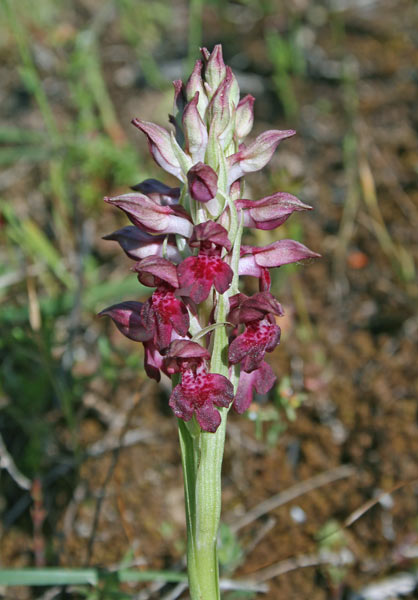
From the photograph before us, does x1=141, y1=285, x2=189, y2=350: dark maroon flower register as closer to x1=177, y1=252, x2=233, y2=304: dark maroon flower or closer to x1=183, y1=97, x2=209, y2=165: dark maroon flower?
x1=177, y1=252, x2=233, y2=304: dark maroon flower

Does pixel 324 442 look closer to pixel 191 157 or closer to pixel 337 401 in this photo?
pixel 337 401

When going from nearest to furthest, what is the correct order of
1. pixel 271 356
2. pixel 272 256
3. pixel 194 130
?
1. pixel 194 130
2. pixel 272 256
3. pixel 271 356

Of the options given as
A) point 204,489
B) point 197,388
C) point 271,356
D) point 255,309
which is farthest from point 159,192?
point 271,356

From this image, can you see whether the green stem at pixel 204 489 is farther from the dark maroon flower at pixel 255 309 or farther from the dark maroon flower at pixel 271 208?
the dark maroon flower at pixel 271 208

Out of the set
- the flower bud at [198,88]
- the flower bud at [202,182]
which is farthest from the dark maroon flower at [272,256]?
the flower bud at [198,88]

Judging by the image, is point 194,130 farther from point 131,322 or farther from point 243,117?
point 131,322

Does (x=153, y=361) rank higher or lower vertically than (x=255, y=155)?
lower

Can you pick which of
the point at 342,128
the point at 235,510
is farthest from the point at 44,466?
the point at 342,128
